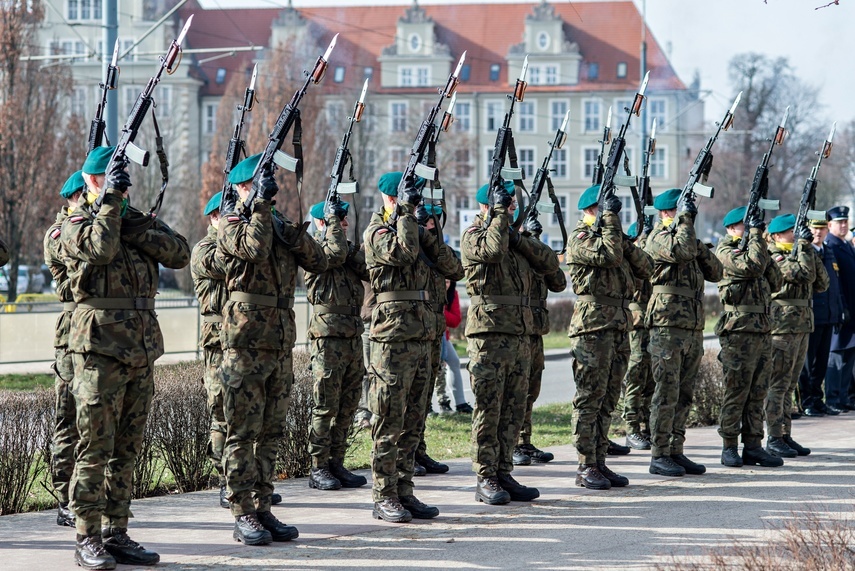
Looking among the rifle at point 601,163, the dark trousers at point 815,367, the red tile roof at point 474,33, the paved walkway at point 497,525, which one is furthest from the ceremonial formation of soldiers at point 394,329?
the red tile roof at point 474,33

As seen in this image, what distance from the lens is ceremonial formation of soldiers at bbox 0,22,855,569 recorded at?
22.3 feet

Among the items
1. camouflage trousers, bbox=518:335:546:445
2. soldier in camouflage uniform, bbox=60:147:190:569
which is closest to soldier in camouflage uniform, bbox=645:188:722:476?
camouflage trousers, bbox=518:335:546:445

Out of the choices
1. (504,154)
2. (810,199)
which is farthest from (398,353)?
(810,199)

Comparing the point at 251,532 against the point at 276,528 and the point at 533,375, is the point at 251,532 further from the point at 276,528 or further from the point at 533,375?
the point at 533,375

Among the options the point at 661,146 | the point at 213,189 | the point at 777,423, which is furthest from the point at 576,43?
the point at 777,423

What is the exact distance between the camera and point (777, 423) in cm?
1086

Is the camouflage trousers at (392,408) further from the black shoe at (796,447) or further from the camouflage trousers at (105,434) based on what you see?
the black shoe at (796,447)

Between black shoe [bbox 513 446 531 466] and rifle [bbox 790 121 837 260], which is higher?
rifle [bbox 790 121 837 260]

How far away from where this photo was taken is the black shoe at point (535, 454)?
10.5 metres

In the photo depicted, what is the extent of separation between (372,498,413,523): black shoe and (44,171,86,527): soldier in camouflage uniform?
1.99 meters

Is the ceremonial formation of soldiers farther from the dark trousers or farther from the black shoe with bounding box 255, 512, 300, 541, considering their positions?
the dark trousers

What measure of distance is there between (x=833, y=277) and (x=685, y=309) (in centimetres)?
489

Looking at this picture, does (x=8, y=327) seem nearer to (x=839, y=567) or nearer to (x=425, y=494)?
(x=425, y=494)

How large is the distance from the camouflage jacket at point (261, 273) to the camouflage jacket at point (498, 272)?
1443mm
